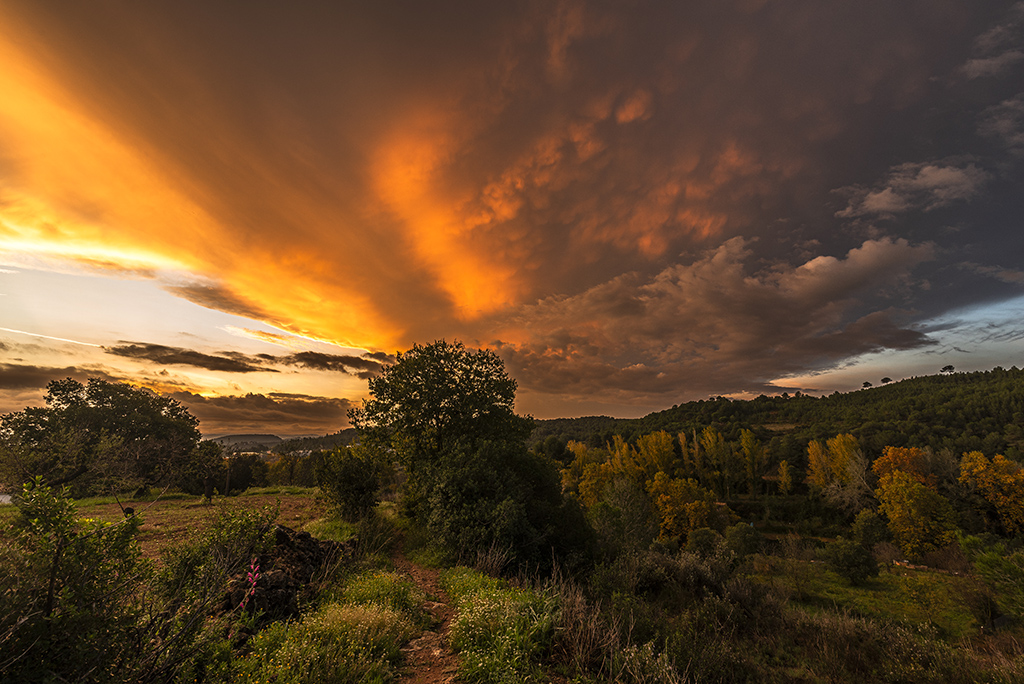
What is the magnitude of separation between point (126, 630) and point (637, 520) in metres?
41.6

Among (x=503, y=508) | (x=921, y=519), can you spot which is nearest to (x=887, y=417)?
(x=921, y=519)

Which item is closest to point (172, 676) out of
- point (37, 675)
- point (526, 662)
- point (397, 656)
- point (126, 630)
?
point (126, 630)

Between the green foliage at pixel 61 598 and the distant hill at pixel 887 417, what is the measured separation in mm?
34392

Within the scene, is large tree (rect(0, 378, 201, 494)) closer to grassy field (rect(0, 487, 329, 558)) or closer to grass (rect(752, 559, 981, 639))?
grassy field (rect(0, 487, 329, 558))

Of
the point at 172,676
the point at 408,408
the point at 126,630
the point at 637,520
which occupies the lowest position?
the point at 637,520

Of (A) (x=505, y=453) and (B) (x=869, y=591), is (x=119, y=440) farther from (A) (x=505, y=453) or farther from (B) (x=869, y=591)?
(B) (x=869, y=591)

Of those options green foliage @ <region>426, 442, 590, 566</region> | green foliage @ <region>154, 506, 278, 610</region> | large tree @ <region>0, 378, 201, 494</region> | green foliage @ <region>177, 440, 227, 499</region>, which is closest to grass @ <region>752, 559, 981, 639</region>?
green foliage @ <region>426, 442, 590, 566</region>

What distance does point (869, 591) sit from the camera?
95.7 feet

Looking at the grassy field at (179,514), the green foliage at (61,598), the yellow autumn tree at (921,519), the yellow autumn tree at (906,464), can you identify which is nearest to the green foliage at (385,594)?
the grassy field at (179,514)

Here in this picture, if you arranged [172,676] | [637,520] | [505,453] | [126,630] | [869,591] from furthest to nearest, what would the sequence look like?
1. [637,520]
2. [869,591]
3. [505,453]
4. [172,676]
5. [126,630]

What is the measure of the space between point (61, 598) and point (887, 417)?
135m

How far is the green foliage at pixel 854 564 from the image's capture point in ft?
98.8

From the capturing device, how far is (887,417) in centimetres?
9119

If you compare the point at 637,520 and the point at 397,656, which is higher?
the point at 397,656
